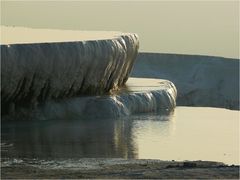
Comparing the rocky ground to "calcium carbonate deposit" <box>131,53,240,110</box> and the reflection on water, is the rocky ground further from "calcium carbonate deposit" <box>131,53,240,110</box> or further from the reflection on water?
"calcium carbonate deposit" <box>131,53,240,110</box>

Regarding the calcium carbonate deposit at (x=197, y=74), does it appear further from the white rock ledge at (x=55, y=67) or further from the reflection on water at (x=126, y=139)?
the reflection on water at (x=126, y=139)

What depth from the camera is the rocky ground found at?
402 inches

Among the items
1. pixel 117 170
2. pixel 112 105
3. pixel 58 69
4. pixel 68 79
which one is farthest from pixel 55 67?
pixel 117 170

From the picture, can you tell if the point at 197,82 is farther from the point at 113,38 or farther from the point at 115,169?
the point at 115,169

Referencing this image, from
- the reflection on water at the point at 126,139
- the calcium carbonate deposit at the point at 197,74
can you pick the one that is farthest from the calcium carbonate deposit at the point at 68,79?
the calcium carbonate deposit at the point at 197,74

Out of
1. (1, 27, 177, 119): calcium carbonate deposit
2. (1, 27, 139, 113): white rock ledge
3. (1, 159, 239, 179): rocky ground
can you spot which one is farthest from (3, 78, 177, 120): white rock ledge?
(1, 159, 239, 179): rocky ground

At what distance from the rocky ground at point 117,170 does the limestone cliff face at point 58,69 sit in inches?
174

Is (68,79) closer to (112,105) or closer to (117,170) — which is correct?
(112,105)

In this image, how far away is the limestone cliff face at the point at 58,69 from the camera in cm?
1681

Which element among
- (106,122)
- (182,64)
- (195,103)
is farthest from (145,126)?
(182,64)

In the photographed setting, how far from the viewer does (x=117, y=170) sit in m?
11.1

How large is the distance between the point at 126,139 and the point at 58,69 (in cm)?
293

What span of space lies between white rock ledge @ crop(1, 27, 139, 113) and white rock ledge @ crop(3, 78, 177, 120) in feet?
0.69

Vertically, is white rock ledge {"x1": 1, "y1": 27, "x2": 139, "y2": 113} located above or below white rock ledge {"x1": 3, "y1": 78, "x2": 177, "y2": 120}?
above
